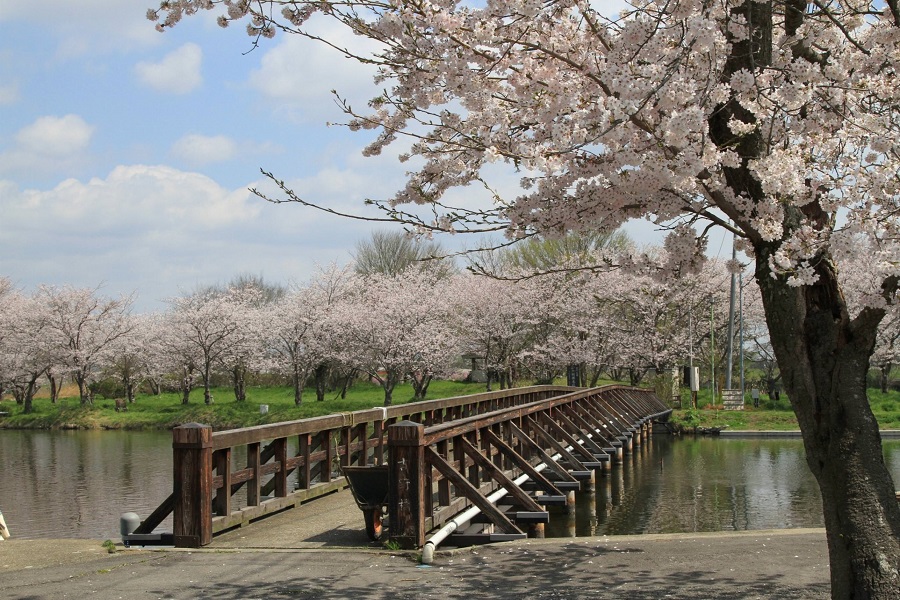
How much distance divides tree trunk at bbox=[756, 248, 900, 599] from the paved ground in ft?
2.86

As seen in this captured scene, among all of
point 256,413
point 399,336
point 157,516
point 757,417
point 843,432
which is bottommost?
point 757,417

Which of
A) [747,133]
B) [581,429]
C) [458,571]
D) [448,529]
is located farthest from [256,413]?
[747,133]

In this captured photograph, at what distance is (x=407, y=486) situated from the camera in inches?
315

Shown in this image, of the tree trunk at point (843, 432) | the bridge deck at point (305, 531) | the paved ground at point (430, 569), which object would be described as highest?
the tree trunk at point (843, 432)

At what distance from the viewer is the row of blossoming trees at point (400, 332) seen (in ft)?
146

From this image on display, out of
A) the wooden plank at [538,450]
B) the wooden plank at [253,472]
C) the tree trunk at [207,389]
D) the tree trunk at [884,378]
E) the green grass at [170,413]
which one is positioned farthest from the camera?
the tree trunk at [207,389]

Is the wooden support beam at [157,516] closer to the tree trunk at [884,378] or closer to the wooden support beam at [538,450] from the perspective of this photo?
the wooden support beam at [538,450]

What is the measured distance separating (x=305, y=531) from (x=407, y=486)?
151 centimetres

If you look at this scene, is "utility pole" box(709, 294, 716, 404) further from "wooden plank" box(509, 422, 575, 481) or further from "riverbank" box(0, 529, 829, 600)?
"riverbank" box(0, 529, 829, 600)

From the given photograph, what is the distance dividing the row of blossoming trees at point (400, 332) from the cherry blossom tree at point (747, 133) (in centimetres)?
3582

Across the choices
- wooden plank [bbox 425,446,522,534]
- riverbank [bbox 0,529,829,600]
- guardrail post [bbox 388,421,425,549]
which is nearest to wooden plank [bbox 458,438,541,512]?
wooden plank [bbox 425,446,522,534]

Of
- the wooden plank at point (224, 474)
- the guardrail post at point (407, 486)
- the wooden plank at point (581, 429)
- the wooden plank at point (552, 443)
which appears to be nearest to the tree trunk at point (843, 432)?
the guardrail post at point (407, 486)

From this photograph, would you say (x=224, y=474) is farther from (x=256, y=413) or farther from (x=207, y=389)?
(x=207, y=389)

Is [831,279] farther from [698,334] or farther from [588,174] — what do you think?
[698,334]
